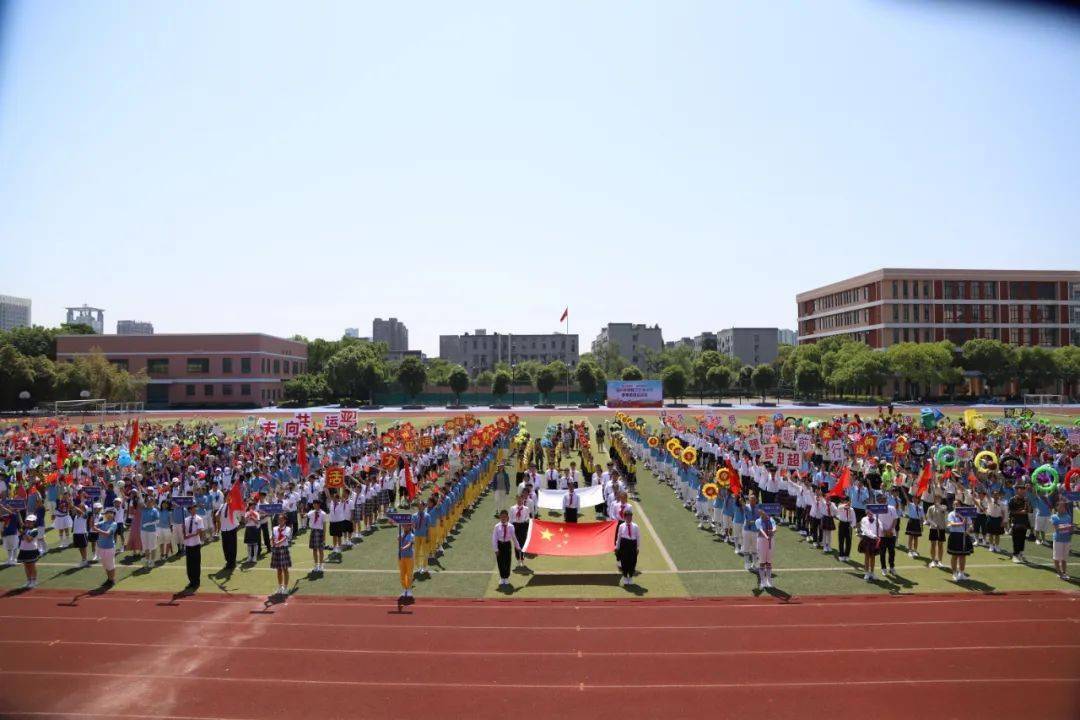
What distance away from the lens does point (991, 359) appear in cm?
8019

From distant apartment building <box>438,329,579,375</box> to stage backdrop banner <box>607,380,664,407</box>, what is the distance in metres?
72.7

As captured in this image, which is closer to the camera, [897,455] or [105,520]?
[105,520]

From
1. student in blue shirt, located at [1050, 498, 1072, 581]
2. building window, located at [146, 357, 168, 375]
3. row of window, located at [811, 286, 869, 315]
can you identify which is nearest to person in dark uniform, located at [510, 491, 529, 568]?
student in blue shirt, located at [1050, 498, 1072, 581]

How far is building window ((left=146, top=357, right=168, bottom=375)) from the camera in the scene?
84.3 m

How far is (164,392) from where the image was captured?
277 feet

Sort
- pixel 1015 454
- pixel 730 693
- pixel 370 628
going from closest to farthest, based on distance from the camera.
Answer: pixel 730 693 → pixel 370 628 → pixel 1015 454

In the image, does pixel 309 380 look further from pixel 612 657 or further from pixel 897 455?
pixel 612 657

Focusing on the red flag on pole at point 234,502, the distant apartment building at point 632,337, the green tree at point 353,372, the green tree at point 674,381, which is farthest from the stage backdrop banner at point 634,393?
the distant apartment building at point 632,337

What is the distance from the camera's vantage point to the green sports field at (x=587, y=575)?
1473cm

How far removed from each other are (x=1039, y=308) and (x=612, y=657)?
331 feet

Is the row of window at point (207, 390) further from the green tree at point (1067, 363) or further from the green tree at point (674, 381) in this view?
the green tree at point (1067, 363)

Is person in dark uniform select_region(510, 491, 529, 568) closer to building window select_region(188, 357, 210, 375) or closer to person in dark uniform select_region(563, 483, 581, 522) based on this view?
person in dark uniform select_region(563, 483, 581, 522)

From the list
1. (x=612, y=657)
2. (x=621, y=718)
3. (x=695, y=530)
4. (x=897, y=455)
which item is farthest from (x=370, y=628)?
(x=897, y=455)

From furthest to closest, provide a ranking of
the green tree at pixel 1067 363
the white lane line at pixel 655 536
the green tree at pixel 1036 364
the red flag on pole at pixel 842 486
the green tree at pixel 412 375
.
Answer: the green tree at pixel 412 375
the green tree at pixel 1036 364
the green tree at pixel 1067 363
the red flag on pole at pixel 842 486
the white lane line at pixel 655 536
